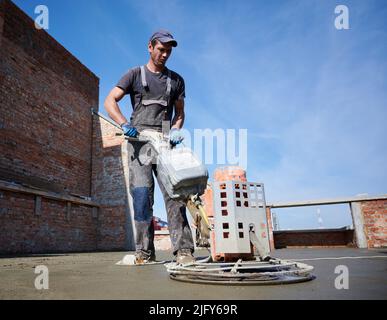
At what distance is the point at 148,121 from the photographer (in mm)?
2660

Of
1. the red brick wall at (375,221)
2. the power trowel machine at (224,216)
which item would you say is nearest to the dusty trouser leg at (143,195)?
the power trowel machine at (224,216)

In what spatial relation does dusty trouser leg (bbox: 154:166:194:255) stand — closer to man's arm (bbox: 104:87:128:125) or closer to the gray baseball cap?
man's arm (bbox: 104:87:128:125)

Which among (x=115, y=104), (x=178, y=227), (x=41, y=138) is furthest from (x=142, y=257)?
(x=41, y=138)

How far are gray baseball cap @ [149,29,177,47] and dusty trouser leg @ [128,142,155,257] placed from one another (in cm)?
94

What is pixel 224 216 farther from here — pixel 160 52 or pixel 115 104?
pixel 160 52

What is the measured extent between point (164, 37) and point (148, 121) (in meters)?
0.76

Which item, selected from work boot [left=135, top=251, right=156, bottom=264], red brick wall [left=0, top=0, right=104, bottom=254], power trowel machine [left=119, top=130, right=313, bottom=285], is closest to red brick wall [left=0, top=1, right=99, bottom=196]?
red brick wall [left=0, top=0, right=104, bottom=254]

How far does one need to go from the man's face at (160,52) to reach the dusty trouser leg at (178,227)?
3.96ft

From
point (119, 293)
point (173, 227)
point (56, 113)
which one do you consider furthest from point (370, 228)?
point (56, 113)

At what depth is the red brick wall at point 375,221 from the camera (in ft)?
24.5

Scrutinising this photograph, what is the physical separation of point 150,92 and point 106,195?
8511 millimetres

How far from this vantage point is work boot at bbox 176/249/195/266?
2172 mm
